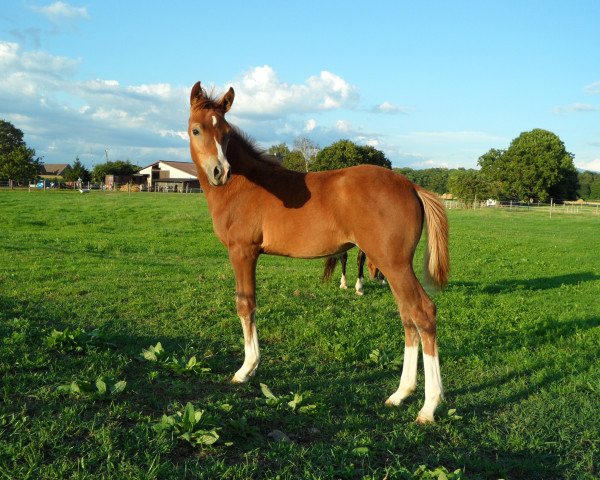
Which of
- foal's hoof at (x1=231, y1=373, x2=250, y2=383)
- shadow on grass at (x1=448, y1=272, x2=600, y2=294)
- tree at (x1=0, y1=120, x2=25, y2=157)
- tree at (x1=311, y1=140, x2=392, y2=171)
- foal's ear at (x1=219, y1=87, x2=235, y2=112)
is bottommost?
foal's hoof at (x1=231, y1=373, x2=250, y2=383)

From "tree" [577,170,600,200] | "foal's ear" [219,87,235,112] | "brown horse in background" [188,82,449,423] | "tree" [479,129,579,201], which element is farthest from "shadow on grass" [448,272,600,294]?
"tree" [577,170,600,200]

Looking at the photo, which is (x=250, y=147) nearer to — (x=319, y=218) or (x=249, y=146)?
(x=249, y=146)

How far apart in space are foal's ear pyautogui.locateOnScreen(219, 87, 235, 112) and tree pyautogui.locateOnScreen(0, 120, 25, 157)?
264ft

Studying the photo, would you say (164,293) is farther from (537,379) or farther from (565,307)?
(565,307)

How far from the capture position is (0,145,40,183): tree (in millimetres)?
58969

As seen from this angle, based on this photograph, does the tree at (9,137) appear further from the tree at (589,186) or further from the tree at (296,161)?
the tree at (589,186)

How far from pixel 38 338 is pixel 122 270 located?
6.11 meters

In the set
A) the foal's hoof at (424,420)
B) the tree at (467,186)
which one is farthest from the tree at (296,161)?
the foal's hoof at (424,420)

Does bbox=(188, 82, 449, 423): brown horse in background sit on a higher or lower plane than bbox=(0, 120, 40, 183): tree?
lower

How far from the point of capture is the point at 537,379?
5559 mm

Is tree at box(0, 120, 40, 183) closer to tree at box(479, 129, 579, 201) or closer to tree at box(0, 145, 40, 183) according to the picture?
tree at box(0, 145, 40, 183)

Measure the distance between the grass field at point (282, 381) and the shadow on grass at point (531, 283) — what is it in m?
0.19

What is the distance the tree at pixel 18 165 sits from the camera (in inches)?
2322

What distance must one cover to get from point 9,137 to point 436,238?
87624 millimetres
